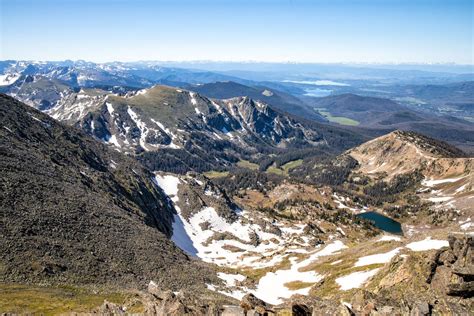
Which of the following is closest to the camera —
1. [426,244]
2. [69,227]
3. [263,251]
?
[426,244]

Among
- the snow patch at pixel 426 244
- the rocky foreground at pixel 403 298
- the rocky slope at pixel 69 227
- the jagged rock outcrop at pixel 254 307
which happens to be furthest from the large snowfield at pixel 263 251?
the jagged rock outcrop at pixel 254 307

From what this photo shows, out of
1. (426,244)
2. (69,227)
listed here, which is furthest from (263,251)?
(69,227)

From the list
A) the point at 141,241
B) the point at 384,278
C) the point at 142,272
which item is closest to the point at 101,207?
the point at 141,241

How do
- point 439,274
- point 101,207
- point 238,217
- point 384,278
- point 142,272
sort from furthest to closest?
point 238,217 → point 101,207 → point 142,272 → point 384,278 → point 439,274

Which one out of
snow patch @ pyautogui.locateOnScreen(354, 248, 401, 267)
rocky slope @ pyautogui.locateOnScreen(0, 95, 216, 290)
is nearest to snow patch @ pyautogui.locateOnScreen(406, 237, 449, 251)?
snow patch @ pyautogui.locateOnScreen(354, 248, 401, 267)

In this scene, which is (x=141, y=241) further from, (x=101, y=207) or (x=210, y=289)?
(x=210, y=289)

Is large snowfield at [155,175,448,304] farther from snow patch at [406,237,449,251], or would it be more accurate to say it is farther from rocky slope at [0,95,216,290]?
rocky slope at [0,95,216,290]

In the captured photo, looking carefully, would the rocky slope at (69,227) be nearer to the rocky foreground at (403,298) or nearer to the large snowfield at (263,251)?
the large snowfield at (263,251)

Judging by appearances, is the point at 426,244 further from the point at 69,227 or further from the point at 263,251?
the point at 263,251

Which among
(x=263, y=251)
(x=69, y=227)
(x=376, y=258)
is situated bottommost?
(x=263, y=251)
